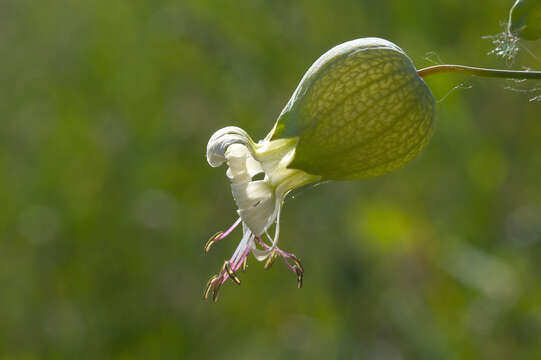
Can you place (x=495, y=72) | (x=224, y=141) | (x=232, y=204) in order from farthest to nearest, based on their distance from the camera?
(x=232, y=204) < (x=224, y=141) < (x=495, y=72)

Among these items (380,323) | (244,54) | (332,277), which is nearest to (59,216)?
(244,54)

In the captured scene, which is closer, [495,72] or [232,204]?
[495,72]

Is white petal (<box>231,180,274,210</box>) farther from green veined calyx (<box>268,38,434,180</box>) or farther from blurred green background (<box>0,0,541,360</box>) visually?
blurred green background (<box>0,0,541,360</box>)

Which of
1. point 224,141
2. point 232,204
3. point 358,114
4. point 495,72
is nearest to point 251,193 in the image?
point 224,141

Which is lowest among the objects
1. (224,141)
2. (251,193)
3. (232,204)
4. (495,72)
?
(232,204)

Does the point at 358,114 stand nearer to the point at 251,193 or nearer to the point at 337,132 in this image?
the point at 337,132

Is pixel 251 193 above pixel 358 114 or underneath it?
underneath

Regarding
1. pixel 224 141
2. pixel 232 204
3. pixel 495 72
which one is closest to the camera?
pixel 495 72

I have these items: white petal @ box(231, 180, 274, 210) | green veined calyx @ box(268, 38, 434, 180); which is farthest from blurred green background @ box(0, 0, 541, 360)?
white petal @ box(231, 180, 274, 210)
